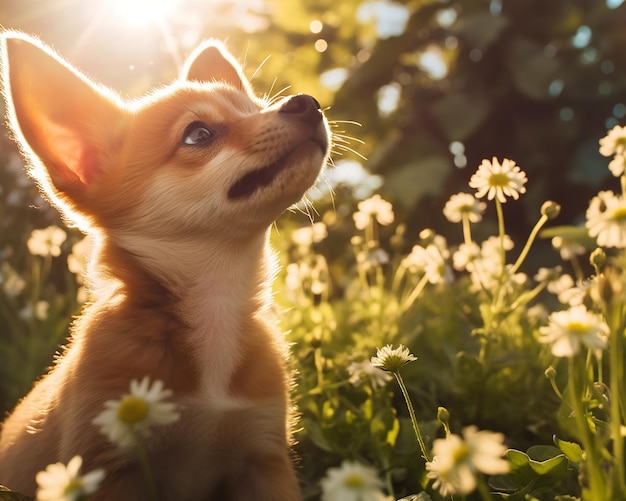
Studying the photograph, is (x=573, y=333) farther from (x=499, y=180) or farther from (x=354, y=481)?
(x=499, y=180)

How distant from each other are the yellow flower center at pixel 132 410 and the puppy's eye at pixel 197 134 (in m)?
1.63

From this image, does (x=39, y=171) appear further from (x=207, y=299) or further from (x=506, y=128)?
(x=506, y=128)

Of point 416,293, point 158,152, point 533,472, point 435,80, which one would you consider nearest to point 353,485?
point 533,472

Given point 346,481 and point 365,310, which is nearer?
point 346,481

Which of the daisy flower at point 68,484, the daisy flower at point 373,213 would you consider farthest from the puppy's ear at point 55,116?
the daisy flower at point 68,484

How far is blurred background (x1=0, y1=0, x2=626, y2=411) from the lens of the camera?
7.11m

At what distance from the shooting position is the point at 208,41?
3.65m

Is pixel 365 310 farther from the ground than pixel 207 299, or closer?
farther from the ground

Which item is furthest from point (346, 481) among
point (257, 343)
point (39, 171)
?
point (39, 171)

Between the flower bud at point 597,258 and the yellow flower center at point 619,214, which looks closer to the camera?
the yellow flower center at point 619,214

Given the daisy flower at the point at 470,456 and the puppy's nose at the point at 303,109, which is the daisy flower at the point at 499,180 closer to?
the puppy's nose at the point at 303,109

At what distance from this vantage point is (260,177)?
2.59 m

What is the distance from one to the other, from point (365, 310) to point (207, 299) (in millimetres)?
1898

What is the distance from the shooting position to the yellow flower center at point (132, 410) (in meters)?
1.29
